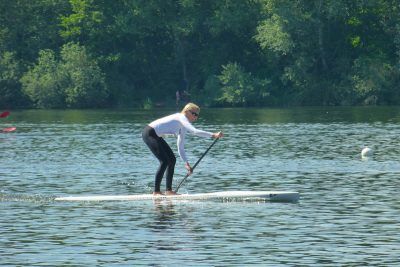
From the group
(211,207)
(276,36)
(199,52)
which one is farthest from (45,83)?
(211,207)

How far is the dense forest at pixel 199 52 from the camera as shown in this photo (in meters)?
110

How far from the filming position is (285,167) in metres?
42.2

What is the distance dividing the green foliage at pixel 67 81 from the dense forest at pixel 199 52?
110 millimetres

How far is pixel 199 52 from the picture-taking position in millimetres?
121000

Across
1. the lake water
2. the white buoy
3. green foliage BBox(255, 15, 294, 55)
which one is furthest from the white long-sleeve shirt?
green foliage BBox(255, 15, 294, 55)

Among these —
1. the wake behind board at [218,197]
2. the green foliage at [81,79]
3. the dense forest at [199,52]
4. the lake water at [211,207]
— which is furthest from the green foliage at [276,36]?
the wake behind board at [218,197]

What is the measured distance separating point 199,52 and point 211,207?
92.1 m

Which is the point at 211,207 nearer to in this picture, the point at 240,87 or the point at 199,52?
the point at 240,87

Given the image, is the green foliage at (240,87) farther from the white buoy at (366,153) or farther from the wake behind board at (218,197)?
the wake behind board at (218,197)

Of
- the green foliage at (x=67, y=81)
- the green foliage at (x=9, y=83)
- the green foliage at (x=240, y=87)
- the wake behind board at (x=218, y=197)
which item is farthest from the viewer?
the green foliage at (x=9, y=83)

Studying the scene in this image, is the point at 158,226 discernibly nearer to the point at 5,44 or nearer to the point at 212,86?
the point at 212,86

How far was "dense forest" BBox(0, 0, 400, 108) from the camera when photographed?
110312 mm

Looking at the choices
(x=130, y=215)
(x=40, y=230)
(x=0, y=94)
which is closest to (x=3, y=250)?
(x=40, y=230)

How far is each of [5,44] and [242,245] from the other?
101936 mm
